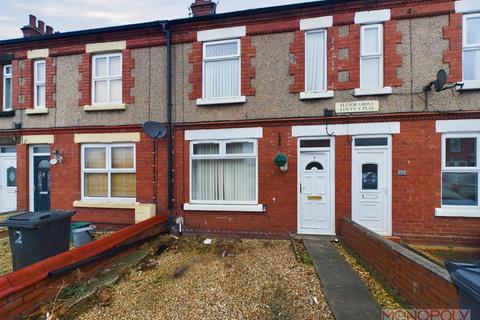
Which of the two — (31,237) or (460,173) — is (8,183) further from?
(460,173)

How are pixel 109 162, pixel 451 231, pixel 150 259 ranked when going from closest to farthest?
pixel 150 259, pixel 451 231, pixel 109 162

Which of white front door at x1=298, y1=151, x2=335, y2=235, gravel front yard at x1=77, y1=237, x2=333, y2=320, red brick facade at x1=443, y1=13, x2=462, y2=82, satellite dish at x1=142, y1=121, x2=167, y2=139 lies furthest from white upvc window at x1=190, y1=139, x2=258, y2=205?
red brick facade at x1=443, y1=13, x2=462, y2=82

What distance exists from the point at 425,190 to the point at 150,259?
678 cm

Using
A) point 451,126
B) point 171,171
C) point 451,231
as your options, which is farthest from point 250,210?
point 451,126

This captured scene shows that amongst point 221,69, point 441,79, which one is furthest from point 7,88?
point 441,79

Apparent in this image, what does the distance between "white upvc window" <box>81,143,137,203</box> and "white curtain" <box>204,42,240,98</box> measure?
3124 mm

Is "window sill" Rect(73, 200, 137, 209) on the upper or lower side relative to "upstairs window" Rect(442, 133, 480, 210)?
lower

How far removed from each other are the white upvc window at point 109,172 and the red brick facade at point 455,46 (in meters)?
8.91

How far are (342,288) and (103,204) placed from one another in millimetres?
7034

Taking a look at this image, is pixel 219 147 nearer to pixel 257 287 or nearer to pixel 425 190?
pixel 257 287

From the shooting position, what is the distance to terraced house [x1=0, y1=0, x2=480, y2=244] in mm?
6004

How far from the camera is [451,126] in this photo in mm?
5902

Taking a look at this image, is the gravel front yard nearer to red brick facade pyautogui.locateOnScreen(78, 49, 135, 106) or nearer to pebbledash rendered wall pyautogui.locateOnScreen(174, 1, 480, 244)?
pebbledash rendered wall pyautogui.locateOnScreen(174, 1, 480, 244)

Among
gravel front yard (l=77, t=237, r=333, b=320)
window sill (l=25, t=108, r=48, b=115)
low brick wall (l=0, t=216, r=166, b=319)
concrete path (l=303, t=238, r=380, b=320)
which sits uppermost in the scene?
window sill (l=25, t=108, r=48, b=115)
